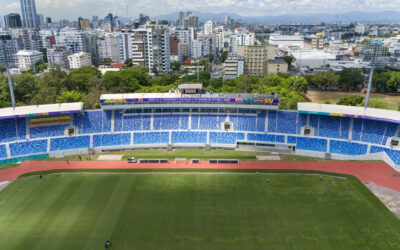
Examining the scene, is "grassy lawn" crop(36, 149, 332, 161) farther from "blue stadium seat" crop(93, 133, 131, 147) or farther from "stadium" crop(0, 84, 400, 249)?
"blue stadium seat" crop(93, 133, 131, 147)

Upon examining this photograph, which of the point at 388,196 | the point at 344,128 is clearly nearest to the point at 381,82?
the point at 344,128

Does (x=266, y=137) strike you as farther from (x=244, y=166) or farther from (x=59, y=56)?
(x=59, y=56)

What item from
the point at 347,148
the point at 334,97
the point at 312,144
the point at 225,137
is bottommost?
the point at 347,148

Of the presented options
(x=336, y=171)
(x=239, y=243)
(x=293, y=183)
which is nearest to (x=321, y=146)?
(x=336, y=171)

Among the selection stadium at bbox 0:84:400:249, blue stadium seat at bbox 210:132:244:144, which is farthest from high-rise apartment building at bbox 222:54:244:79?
blue stadium seat at bbox 210:132:244:144

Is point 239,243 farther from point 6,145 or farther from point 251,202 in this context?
point 6,145

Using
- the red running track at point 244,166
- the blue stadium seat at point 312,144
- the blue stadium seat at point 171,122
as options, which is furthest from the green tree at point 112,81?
the blue stadium seat at point 312,144

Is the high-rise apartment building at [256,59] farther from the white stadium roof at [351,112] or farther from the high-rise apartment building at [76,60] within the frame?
the high-rise apartment building at [76,60]
